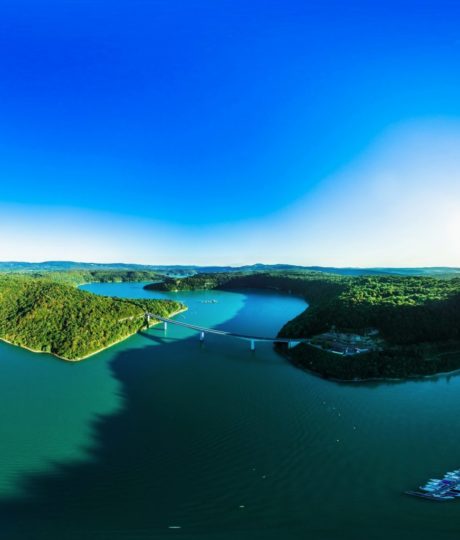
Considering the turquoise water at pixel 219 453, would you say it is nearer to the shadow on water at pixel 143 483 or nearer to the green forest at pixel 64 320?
the shadow on water at pixel 143 483

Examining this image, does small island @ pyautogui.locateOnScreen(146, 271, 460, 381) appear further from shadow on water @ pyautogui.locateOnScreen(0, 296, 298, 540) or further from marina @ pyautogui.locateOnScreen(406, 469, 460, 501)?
marina @ pyautogui.locateOnScreen(406, 469, 460, 501)

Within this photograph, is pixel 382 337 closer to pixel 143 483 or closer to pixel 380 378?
pixel 380 378

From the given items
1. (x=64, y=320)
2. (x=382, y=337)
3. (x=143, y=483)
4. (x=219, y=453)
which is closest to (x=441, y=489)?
(x=219, y=453)

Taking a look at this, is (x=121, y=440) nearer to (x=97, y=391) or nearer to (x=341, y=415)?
(x=97, y=391)

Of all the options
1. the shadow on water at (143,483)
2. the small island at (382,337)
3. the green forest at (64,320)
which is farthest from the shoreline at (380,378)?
the green forest at (64,320)

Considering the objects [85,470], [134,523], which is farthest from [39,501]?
[134,523]

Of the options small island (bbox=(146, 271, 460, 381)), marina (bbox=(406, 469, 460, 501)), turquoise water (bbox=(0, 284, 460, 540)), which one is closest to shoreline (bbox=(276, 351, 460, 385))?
small island (bbox=(146, 271, 460, 381))
